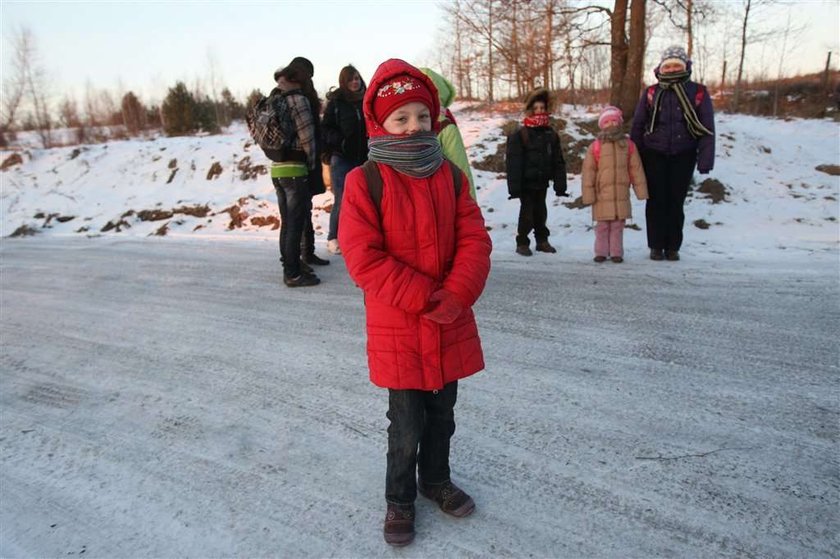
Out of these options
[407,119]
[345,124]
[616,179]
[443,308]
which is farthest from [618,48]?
[443,308]

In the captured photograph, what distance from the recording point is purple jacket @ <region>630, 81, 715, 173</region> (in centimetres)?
546

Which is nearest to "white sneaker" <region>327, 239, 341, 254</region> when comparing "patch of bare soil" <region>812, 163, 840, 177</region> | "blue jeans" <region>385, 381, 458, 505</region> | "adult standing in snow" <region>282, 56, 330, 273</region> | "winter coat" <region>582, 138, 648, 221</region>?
"adult standing in snow" <region>282, 56, 330, 273</region>

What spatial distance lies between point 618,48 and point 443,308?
11.7 meters

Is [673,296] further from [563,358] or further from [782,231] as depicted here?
[782,231]

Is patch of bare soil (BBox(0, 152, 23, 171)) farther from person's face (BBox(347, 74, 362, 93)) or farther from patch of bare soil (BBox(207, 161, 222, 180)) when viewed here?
person's face (BBox(347, 74, 362, 93))

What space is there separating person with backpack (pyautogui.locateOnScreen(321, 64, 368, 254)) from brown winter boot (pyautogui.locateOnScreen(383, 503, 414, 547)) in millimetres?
4173

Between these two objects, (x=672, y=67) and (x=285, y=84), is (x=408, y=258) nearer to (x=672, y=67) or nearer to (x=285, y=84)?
(x=285, y=84)

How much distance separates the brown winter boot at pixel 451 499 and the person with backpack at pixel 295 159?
3.53 m

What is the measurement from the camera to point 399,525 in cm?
211

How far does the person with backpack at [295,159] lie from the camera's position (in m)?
5.21

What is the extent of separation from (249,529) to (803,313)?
13.3ft

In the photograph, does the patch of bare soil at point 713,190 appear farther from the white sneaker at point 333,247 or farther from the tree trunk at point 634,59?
the white sneaker at point 333,247

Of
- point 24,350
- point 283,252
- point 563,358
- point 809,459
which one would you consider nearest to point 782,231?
point 563,358

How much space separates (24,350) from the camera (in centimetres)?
421
